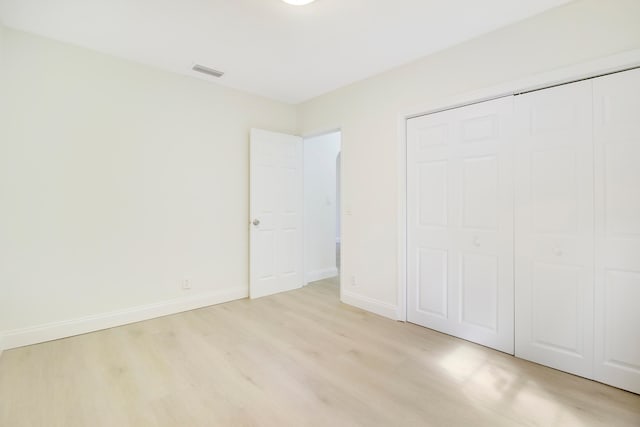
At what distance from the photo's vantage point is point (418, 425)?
1.56 metres

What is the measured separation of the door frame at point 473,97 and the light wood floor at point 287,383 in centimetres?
65

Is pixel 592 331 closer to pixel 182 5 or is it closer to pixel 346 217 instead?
pixel 346 217

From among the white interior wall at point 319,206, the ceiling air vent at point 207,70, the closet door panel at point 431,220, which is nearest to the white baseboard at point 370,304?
the closet door panel at point 431,220

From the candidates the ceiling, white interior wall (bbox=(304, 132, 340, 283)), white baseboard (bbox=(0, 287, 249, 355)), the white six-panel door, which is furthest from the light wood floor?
the ceiling

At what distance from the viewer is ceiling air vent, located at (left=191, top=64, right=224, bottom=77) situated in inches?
119

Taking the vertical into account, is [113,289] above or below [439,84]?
below

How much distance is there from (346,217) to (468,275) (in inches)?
58.2

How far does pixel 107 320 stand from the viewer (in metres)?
2.78

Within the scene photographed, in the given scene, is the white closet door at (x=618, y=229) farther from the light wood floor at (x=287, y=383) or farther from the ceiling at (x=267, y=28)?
the ceiling at (x=267, y=28)

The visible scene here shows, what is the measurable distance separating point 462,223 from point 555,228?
65cm

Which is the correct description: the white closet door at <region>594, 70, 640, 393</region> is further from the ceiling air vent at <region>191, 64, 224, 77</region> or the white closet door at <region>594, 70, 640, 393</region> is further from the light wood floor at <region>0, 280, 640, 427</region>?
the ceiling air vent at <region>191, 64, 224, 77</region>

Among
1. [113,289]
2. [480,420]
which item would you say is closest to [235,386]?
[480,420]

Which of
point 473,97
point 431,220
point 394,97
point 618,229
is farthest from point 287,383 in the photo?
point 394,97

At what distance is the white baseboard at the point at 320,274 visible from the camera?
4.47 m
